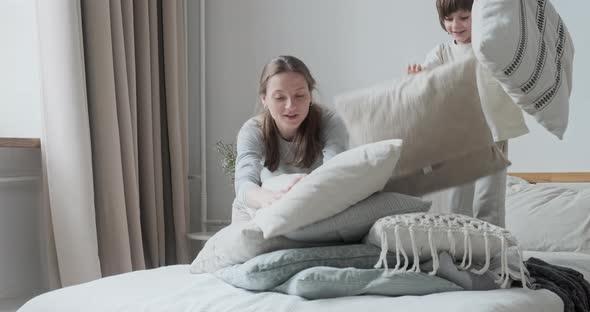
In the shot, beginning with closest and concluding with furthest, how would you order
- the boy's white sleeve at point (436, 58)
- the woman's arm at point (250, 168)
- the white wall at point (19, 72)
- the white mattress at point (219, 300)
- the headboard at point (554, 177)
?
the white mattress at point (219, 300) < the woman's arm at point (250, 168) < the boy's white sleeve at point (436, 58) < the headboard at point (554, 177) < the white wall at point (19, 72)

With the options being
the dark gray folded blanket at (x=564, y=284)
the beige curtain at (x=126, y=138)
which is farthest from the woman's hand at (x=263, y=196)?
the beige curtain at (x=126, y=138)

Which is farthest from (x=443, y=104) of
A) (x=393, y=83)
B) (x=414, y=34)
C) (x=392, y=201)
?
(x=414, y=34)

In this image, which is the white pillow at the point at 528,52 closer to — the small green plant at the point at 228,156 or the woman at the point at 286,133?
the woman at the point at 286,133

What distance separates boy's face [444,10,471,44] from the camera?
219 cm

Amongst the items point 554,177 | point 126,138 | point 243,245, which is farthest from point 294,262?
point 126,138

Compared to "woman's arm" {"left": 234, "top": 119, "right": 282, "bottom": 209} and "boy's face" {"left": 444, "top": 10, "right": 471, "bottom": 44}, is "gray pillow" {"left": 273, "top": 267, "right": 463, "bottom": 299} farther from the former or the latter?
"boy's face" {"left": 444, "top": 10, "right": 471, "bottom": 44}

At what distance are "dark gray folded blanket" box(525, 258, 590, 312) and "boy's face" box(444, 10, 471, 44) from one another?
869 millimetres

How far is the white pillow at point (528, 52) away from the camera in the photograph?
1415mm

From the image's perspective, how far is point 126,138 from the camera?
3129 millimetres

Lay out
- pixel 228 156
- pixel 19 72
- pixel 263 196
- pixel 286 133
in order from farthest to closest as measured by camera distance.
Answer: pixel 228 156, pixel 19 72, pixel 286 133, pixel 263 196

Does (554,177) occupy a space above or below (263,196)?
below

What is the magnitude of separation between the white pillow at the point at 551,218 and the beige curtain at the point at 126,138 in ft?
5.45

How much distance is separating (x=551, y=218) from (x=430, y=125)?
3.08ft

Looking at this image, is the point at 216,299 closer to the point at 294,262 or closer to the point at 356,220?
the point at 294,262
